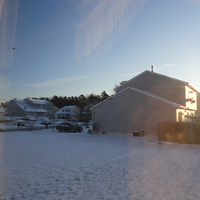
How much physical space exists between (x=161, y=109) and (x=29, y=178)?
47.9 feet

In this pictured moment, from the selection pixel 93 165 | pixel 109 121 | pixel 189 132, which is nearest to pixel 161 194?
pixel 93 165

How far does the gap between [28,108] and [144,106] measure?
145 feet

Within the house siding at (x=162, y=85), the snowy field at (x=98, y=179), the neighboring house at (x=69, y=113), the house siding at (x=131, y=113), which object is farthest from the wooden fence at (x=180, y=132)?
the neighboring house at (x=69, y=113)

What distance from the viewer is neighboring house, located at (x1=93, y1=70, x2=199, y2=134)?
1856 cm

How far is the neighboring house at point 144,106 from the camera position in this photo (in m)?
18.6

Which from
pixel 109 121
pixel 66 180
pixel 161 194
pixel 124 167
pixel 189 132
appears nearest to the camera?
pixel 161 194

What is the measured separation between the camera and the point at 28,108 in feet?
184

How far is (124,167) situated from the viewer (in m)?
7.70

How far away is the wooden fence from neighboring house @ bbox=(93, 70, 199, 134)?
268 centimetres

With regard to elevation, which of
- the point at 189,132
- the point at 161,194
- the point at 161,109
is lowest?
the point at 161,194

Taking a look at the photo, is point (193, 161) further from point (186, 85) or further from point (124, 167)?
point (186, 85)

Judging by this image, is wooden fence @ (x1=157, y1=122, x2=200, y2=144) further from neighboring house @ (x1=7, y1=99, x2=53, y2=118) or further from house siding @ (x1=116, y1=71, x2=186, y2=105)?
neighboring house @ (x1=7, y1=99, x2=53, y2=118)

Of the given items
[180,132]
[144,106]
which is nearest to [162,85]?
[144,106]

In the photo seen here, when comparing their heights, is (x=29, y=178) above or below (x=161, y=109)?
below
